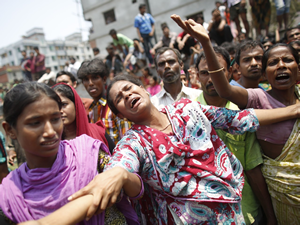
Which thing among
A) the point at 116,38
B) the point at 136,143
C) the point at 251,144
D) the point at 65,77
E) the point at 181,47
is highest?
the point at 116,38

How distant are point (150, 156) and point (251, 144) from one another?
1007 millimetres

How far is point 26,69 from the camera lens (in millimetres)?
10320

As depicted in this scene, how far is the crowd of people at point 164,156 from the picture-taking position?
1115mm

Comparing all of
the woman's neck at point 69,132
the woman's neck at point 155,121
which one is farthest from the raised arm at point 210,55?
the woman's neck at point 69,132

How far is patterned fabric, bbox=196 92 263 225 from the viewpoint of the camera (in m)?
1.80

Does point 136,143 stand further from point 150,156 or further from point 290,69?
point 290,69

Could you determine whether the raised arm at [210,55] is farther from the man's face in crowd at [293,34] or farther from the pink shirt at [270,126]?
the man's face in crowd at [293,34]

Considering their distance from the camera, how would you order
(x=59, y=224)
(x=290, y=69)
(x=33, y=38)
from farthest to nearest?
(x=33, y=38) < (x=290, y=69) < (x=59, y=224)

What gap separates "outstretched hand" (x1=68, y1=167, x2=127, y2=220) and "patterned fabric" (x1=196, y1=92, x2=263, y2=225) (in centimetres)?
124

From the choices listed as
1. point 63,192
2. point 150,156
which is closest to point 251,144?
point 150,156

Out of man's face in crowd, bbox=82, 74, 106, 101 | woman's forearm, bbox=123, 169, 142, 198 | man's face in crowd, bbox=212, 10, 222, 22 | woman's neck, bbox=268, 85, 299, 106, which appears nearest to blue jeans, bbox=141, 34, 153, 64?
man's face in crowd, bbox=212, 10, 222, 22

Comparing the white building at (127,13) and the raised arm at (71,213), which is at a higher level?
the white building at (127,13)

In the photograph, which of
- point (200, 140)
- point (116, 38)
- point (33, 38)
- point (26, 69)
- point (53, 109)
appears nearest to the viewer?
point (53, 109)

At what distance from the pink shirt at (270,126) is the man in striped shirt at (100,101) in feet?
5.56
